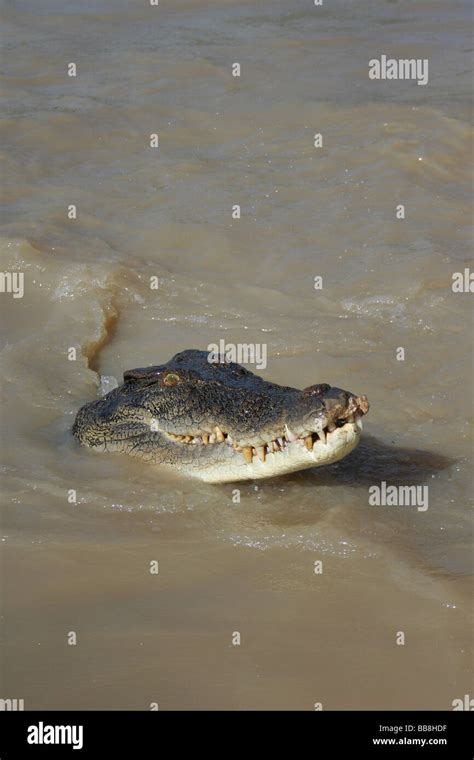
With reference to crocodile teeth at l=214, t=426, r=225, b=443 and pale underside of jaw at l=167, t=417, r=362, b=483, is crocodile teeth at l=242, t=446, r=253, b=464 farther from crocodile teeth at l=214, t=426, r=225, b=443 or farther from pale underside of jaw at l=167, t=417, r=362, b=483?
crocodile teeth at l=214, t=426, r=225, b=443

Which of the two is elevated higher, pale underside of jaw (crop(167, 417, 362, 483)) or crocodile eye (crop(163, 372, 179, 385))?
crocodile eye (crop(163, 372, 179, 385))

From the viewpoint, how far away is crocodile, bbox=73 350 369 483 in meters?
4.91

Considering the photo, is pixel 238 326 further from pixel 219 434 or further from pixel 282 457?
pixel 282 457

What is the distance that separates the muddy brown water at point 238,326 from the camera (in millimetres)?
4355

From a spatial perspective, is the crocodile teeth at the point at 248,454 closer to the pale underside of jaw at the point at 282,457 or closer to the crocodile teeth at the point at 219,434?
the pale underside of jaw at the point at 282,457

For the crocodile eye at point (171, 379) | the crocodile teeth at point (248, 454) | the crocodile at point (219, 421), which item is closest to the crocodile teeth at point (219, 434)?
the crocodile at point (219, 421)

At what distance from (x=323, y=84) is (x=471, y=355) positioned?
5.97 metres

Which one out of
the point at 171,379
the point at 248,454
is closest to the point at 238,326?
the point at 171,379

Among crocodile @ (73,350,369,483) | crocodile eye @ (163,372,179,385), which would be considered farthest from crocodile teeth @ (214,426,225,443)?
crocodile eye @ (163,372,179,385)

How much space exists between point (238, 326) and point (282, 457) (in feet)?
8.69

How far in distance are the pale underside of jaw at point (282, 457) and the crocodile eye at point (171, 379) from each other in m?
0.33

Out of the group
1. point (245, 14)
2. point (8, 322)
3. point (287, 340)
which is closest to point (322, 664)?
point (287, 340)

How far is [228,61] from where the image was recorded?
12945mm

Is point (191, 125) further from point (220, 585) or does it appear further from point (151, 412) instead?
point (220, 585)
